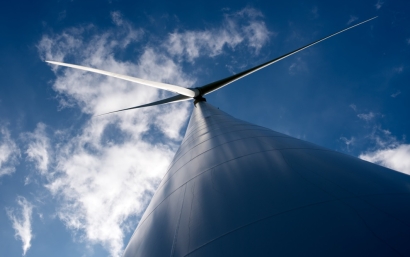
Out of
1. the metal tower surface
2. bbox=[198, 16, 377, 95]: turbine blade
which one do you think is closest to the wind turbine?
the metal tower surface

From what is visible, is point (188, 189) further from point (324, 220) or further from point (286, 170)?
point (324, 220)

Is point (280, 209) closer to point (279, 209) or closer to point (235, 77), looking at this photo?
point (279, 209)

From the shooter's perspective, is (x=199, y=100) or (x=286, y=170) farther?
(x=199, y=100)

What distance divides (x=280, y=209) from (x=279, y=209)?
1cm

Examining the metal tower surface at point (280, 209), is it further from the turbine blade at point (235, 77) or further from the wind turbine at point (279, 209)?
the turbine blade at point (235, 77)

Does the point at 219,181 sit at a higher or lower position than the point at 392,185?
higher

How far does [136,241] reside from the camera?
201 inches

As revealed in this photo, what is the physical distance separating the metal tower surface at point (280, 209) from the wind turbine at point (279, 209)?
0.01 m

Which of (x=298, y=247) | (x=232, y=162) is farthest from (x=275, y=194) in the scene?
(x=232, y=162)

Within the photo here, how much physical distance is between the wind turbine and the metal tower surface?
0.03ft

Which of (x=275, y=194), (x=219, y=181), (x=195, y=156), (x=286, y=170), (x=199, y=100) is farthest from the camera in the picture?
(x=199, y=100)

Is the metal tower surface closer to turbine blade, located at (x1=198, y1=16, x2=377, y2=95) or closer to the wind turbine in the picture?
the wind turbine

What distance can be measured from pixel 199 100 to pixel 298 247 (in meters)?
19.8

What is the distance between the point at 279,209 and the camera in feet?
11.4
